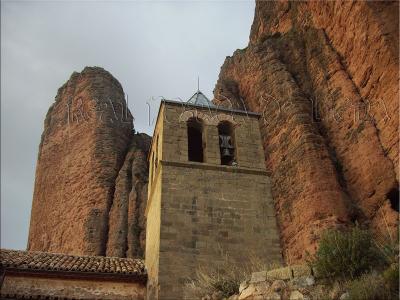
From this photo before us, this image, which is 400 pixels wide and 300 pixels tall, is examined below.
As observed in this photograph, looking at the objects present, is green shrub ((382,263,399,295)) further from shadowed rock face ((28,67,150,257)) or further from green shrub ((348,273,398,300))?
shadowed rock face ((28,67,150,257))

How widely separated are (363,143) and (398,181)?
8.24 ft

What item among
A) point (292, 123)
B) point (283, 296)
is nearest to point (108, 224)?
point (292, 123)

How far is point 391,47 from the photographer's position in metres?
17.0

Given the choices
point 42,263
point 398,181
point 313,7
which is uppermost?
point 313,7

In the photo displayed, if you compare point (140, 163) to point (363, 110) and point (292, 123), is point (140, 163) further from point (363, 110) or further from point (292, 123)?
point (363, 110)

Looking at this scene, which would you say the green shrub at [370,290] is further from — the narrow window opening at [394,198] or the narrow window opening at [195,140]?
the narrow window opening at [195,140]

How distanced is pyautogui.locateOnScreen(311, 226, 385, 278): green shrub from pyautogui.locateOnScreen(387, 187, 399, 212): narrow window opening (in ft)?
22.7

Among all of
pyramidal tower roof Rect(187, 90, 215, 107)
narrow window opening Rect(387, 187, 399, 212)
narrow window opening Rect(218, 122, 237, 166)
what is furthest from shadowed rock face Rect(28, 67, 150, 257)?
narrow window opening Rect(387, 187, 399, 212)

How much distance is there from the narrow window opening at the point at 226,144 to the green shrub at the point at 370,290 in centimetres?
750

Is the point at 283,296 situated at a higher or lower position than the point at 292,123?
lower

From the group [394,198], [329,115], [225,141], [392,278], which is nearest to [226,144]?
[225,141]

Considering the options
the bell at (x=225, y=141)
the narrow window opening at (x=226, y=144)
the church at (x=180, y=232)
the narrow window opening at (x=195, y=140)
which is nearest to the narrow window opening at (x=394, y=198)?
the church at (x=180, y=232)

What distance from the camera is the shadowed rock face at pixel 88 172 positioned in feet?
82.0

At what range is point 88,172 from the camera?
27734mm
